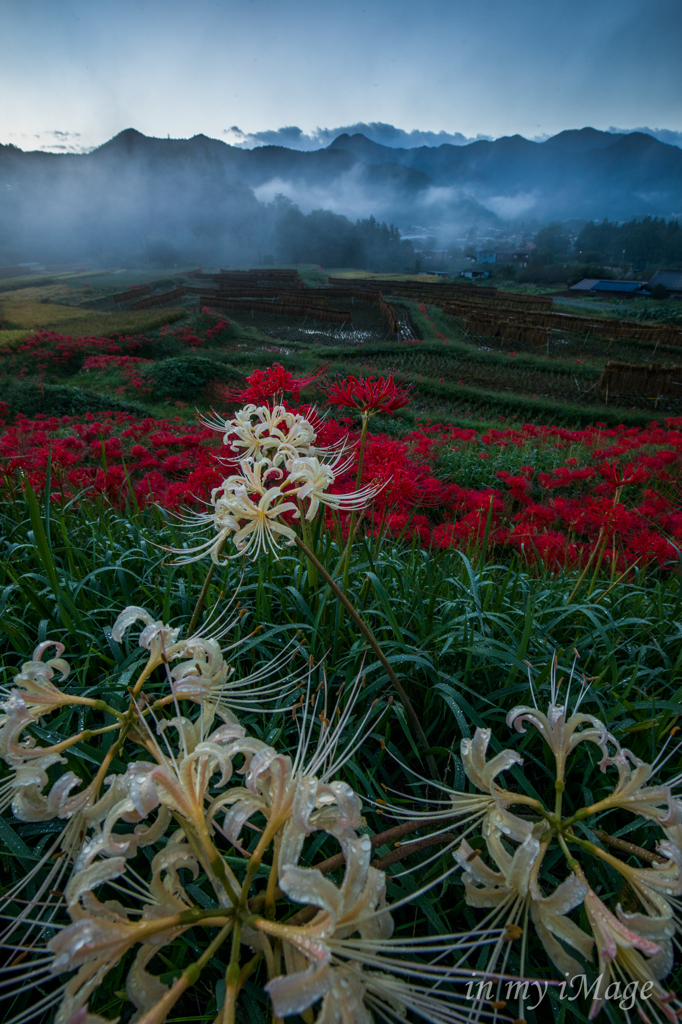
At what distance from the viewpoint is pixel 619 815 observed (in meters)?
1.45

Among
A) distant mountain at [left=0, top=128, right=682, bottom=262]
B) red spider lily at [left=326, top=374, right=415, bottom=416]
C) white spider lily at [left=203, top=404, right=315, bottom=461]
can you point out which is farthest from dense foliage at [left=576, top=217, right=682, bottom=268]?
white spider lily at [left=203, top=404, right=315, bottom=461]

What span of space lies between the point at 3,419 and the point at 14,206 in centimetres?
801

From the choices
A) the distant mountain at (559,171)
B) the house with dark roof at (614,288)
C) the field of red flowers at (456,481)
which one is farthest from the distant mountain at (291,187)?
the house with dark roof at (614,288)

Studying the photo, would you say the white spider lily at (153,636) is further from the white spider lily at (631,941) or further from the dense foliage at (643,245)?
the dense foliage at (643,245)

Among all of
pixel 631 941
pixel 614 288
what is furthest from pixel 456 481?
pixel 614 288

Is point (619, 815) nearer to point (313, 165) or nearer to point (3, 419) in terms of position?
point (3, 419)

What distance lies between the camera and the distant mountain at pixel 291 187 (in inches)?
571

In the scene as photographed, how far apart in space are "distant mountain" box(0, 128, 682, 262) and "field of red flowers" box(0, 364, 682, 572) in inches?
400

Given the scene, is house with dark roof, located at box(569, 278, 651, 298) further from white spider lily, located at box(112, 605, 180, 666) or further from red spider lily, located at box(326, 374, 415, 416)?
white spider lily, located at box(112, 605, 180, 666)

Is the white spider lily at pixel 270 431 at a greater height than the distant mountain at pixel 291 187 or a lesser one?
lesser

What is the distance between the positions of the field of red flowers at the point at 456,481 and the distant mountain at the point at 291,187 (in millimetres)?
10150

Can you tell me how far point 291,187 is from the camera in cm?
10081

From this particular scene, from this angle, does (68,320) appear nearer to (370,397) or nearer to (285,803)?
(370,397)

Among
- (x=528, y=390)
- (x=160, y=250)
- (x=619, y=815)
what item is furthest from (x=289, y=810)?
(x=160, y=250)
